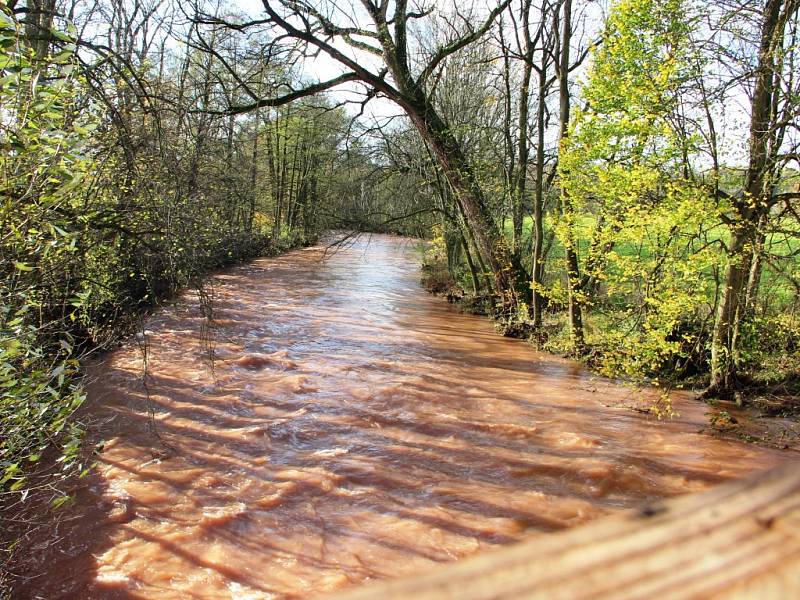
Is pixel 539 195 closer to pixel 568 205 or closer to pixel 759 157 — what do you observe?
pixel 568 205

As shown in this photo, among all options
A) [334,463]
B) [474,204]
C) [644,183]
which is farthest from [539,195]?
[334,463]

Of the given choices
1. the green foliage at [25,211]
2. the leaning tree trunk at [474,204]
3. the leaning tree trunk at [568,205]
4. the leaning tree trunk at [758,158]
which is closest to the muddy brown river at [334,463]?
the leaning tree trunk at [568,205]

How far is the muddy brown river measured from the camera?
4.73 meters

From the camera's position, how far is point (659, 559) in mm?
422

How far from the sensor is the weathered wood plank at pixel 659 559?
39 centimetres

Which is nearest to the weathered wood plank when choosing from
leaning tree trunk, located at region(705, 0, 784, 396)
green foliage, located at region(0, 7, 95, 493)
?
green foliage, located at region(0, 7, 95, 493)

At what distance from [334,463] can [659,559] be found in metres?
6.28

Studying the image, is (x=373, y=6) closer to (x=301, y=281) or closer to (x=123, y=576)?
(x=301, y=281)

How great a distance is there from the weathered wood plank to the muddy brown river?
4.53 meters

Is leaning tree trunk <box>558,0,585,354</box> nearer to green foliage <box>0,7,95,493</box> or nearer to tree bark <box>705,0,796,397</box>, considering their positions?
tree bark <box>705,0,796,397</box>

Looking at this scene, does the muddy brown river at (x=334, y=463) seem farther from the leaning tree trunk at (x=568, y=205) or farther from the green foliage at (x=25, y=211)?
the green foliage at (x=25, y=211)

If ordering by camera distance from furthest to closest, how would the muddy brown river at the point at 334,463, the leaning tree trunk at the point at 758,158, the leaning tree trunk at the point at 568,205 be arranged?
the leaning tree trunk at the point at 568,205
the leaning tree trunk at the point at 758,158
the muddy brown river at the point at 334,463

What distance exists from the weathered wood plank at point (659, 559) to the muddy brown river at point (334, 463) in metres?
4.53

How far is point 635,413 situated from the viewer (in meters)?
8.36
